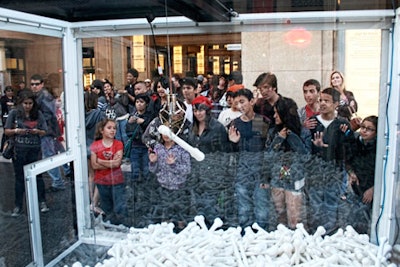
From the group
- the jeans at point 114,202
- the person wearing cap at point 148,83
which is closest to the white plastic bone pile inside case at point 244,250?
the jeans at point 114,202

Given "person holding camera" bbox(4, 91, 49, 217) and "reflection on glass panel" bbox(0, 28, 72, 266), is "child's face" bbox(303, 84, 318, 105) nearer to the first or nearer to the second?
"reflection on glass panel" bbox(0, 28, 72, 266)

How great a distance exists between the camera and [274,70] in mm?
3113

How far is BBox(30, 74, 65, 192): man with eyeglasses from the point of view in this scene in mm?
2947

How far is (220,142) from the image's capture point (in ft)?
10.1

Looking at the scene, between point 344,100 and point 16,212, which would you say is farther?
point 344,100

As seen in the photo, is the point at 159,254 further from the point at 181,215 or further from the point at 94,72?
the point at 94,72

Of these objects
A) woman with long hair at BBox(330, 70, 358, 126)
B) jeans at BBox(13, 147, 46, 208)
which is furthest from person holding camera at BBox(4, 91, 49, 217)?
woman with long hair at BBox(330, 70, 358, 126)

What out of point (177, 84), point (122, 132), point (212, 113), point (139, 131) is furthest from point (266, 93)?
point (122, 132)

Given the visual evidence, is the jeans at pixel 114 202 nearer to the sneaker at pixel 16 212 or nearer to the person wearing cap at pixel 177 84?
the sneaker at pixel 16 212

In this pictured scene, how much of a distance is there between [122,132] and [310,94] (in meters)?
1.36

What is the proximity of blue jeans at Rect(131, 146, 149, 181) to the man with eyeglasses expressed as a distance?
1.59 ft

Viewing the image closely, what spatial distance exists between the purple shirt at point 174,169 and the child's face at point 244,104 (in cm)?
50

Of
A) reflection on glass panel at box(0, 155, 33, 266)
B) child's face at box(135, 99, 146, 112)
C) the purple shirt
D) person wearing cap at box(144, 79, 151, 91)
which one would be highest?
person wearing cap at box(144, 79, 151, 91)

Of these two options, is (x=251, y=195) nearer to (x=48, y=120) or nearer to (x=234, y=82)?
(x=234, y=82)
